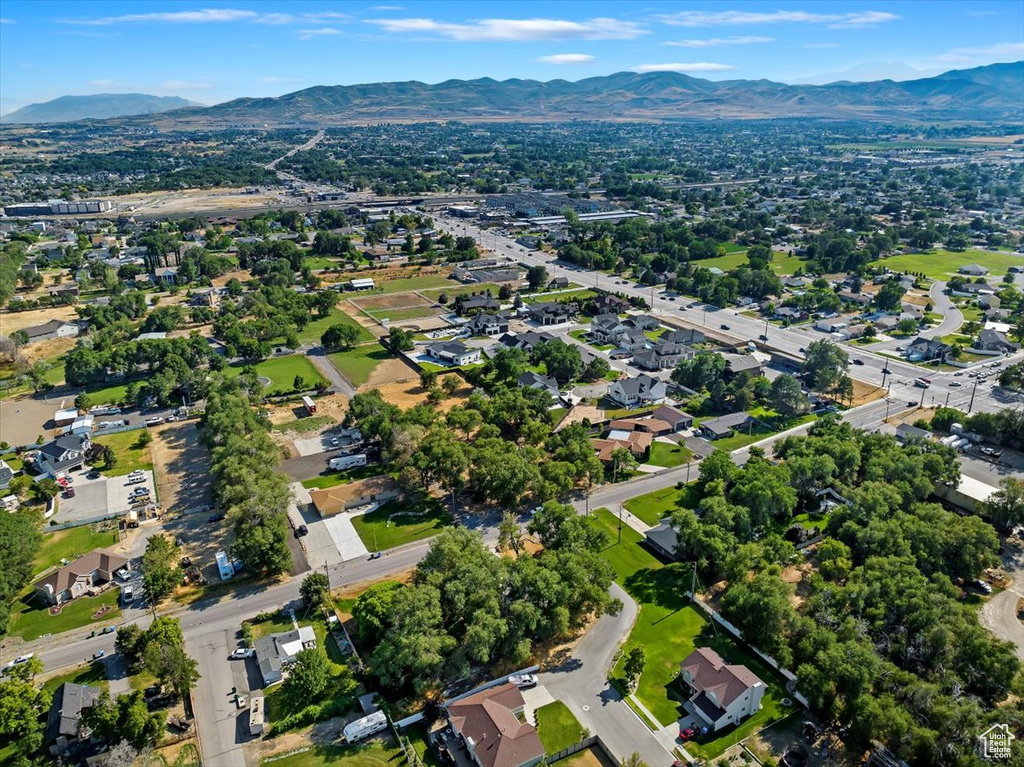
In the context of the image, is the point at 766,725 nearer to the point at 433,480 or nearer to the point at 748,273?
the point at 433,480

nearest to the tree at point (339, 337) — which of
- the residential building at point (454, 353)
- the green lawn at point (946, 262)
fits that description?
the residential building at point (454, 353)

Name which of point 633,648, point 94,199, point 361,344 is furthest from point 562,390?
point 94,199

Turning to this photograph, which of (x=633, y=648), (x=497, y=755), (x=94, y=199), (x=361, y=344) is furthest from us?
(x=94, y=199)

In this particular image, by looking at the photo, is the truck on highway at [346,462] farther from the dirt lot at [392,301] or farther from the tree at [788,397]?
the dirt lot at [392,301]

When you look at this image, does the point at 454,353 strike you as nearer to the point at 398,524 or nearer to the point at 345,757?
the point at 398,524

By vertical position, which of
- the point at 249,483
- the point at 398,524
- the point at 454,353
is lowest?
the point at 398,524

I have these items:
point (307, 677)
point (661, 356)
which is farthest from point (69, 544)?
point (661, 356)

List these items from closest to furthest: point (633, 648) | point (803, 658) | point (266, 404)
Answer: point (803, 658)
point (633, 648)
point (266, 404)
